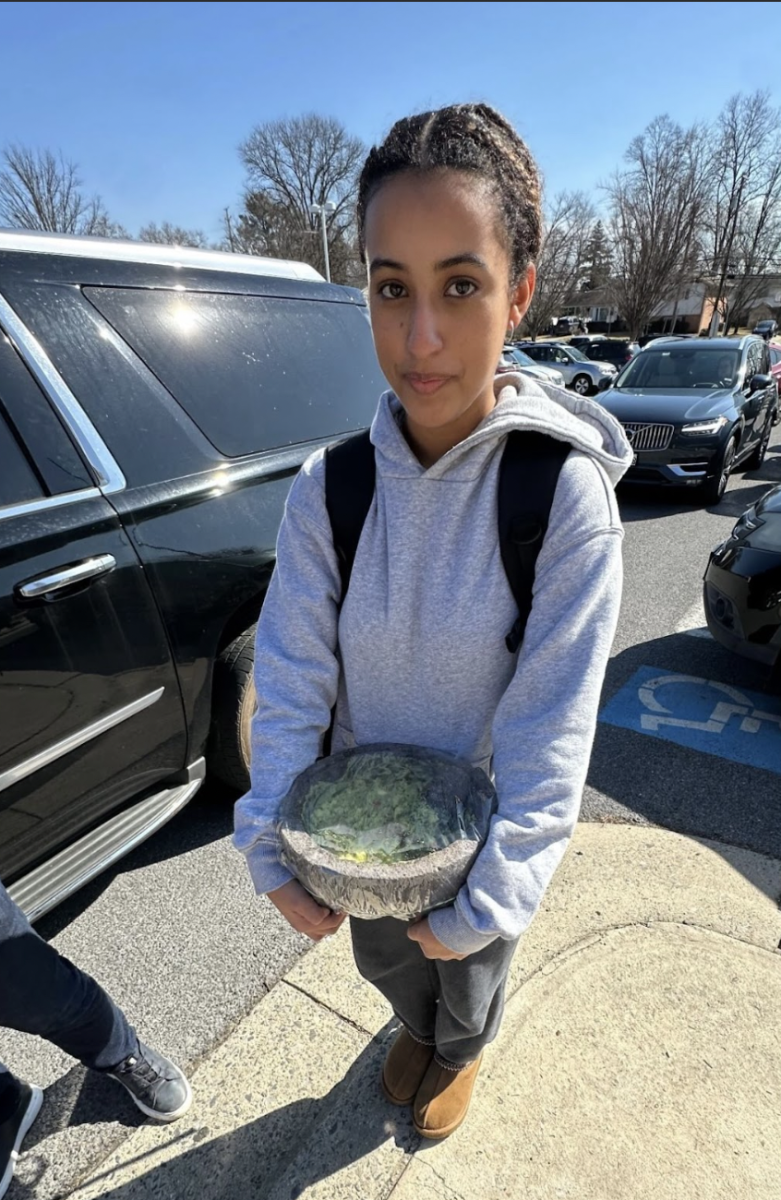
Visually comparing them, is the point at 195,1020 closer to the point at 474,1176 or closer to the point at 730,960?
the point at 474,1176

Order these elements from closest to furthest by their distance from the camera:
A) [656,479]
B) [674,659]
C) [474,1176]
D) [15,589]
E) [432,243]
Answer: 1. [432,243]
2. [474,1176]
3. [15,589]
4. [674,659]
5. [656,479]

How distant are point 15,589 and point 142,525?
472 mm

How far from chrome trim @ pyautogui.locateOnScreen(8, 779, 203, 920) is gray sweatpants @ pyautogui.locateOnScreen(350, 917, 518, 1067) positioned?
988 mm

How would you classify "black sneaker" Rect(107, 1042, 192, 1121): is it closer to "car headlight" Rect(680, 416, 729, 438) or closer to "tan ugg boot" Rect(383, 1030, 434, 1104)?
"tan ugg boot" Rect(383, 1030, 434, 1104)

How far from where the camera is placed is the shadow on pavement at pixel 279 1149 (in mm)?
1579

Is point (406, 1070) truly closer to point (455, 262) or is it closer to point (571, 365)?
point (455, 262)

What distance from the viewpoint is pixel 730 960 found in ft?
6.78

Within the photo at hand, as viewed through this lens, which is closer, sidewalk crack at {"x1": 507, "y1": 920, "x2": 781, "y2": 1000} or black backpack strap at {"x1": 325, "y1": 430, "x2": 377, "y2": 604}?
black backpack strap at {"x1": 325, "y1": 430, "x2": 377, "y2": 604}

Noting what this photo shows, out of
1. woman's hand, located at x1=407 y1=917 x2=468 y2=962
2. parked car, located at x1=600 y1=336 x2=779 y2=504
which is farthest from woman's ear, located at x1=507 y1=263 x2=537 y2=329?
parked car, located at x1=600 y1=336 x2=779 y2=504

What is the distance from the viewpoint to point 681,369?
8.69m

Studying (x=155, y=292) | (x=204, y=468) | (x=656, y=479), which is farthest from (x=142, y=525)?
(x=656, y=479)

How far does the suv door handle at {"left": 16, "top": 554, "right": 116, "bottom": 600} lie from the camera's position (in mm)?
1816

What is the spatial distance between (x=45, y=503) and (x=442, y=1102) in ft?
6.43

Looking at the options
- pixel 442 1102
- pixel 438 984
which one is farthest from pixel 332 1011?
pixel 438 984
